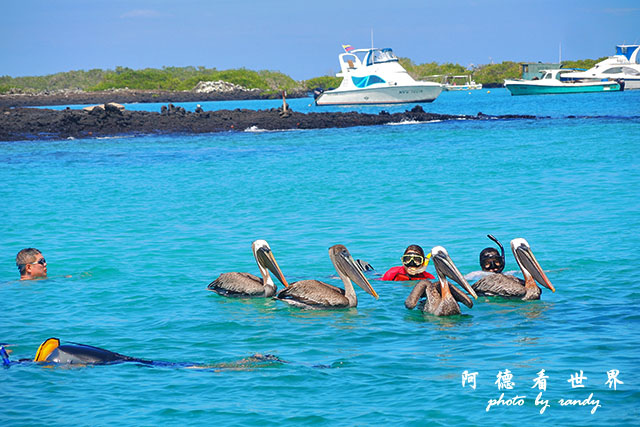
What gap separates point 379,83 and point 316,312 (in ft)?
229

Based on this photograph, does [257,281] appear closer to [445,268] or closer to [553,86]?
[445,268]

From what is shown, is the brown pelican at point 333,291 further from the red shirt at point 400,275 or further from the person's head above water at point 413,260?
the red shirt at point 400,275

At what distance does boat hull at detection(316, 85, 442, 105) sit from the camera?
79.1 meters

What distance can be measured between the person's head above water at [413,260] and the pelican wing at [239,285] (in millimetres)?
2375

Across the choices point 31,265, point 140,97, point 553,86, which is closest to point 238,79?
point 140,97

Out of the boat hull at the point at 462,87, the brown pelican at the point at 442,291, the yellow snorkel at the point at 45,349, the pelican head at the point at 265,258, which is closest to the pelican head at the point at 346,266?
the brown pelican at the point at 442,291

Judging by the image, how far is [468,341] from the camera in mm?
9078

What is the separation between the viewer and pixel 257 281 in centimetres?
1163

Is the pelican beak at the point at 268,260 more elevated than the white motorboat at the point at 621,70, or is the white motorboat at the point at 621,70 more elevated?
the white motorboat at the point at 621,70

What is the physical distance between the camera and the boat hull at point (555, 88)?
3711 inches

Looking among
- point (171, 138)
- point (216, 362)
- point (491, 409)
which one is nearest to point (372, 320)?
point (216, 362)

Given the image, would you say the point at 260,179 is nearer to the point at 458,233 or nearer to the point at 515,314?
the point at 458,233

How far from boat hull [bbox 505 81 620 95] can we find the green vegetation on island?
50218mm

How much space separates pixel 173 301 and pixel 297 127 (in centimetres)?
3752
